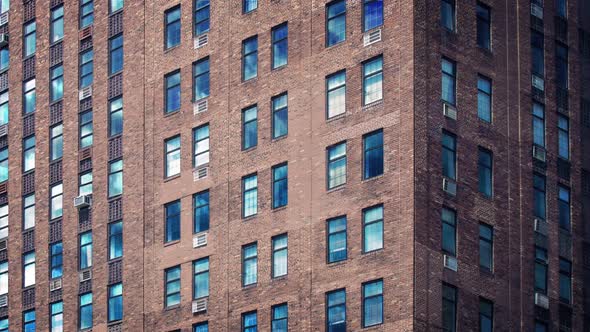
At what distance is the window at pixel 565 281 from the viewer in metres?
88.6

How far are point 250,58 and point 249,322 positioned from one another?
11.2 m

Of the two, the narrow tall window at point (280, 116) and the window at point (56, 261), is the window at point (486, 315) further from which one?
the window at point (56, 261)

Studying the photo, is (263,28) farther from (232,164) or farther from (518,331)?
(518,331)

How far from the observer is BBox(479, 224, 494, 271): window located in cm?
8488

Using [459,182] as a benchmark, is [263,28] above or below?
above

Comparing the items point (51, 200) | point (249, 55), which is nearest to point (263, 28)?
point (249, 55)

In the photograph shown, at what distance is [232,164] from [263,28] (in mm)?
5725

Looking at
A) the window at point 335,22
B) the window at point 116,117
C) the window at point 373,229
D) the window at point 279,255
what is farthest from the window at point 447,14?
the window at point 116,117

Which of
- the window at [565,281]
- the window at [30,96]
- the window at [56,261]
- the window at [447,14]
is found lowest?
the window at [565,281]

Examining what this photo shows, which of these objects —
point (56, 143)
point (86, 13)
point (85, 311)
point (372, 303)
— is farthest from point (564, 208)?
point (86, 13)

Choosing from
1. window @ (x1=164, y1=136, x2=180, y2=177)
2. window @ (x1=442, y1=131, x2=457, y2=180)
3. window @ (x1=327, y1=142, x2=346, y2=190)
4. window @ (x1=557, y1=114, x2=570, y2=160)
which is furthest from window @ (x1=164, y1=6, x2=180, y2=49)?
window @ (x1=557, y1=114, x2=570, y2=160)

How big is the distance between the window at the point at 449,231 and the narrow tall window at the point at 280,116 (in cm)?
800

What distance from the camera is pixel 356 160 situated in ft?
276

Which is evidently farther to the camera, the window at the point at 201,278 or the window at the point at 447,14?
the window at the point at 201,278
